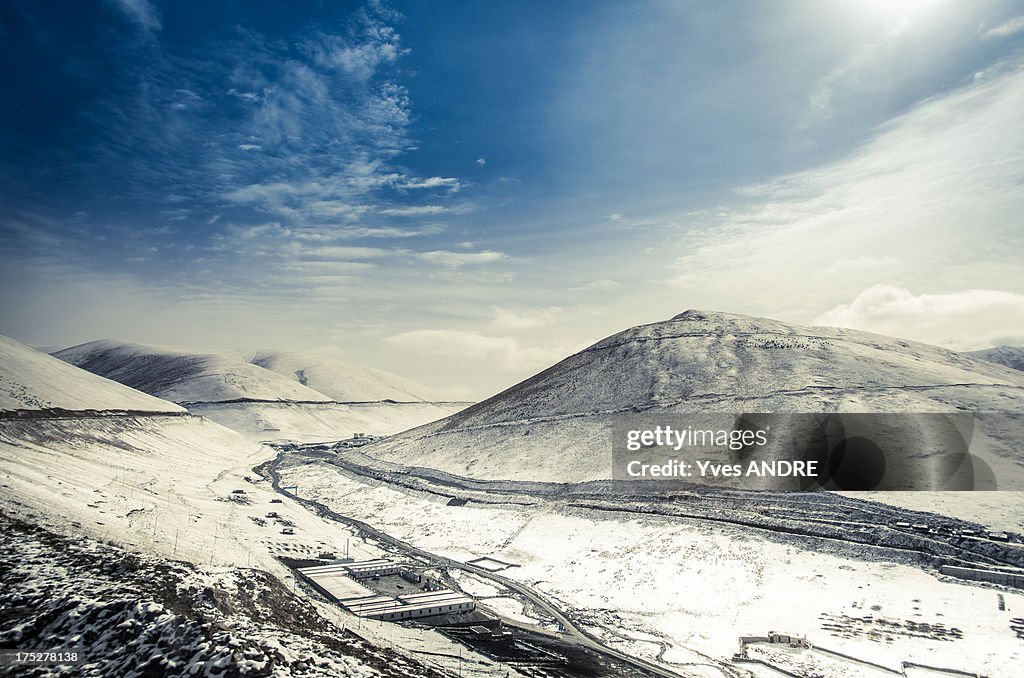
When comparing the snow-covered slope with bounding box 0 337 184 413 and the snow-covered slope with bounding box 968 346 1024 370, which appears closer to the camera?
the snow-covered slope with bounding box 0 337 184 413

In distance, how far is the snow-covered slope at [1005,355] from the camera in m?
134

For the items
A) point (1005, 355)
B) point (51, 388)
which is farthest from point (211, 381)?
point (1005, 355)

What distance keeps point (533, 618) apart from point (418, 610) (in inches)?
260

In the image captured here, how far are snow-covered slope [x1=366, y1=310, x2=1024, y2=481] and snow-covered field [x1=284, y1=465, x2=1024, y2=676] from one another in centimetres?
1627

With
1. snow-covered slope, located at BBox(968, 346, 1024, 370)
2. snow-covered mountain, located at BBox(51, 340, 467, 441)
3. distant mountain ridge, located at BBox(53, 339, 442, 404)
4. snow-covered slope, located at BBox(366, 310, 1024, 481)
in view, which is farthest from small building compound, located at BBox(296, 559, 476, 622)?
snow-covered slope, located at BBox(968, 346, 1024, 370)

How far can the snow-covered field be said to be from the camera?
31008 millimetres

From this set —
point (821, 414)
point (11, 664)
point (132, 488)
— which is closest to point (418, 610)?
point (11, 664)

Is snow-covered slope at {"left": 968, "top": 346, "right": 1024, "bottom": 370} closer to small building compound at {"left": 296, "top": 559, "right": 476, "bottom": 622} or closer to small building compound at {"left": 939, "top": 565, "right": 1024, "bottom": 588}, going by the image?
small building compound at {"left": 939, "top": 565, "right": 1024, "bottom": 588}

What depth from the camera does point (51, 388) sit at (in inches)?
3137

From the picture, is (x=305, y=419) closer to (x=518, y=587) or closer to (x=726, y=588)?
(x=518, y=587)

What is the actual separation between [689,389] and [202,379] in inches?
4969

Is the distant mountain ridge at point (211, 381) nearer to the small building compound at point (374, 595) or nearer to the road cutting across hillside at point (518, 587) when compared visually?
the road cutting across hillside at point (518, 587)

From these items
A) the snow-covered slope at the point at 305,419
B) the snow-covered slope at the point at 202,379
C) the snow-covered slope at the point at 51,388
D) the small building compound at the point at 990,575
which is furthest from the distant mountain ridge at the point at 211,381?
the small building compound at the point at 990,575

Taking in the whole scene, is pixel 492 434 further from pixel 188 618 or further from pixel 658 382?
pixel 188 618
